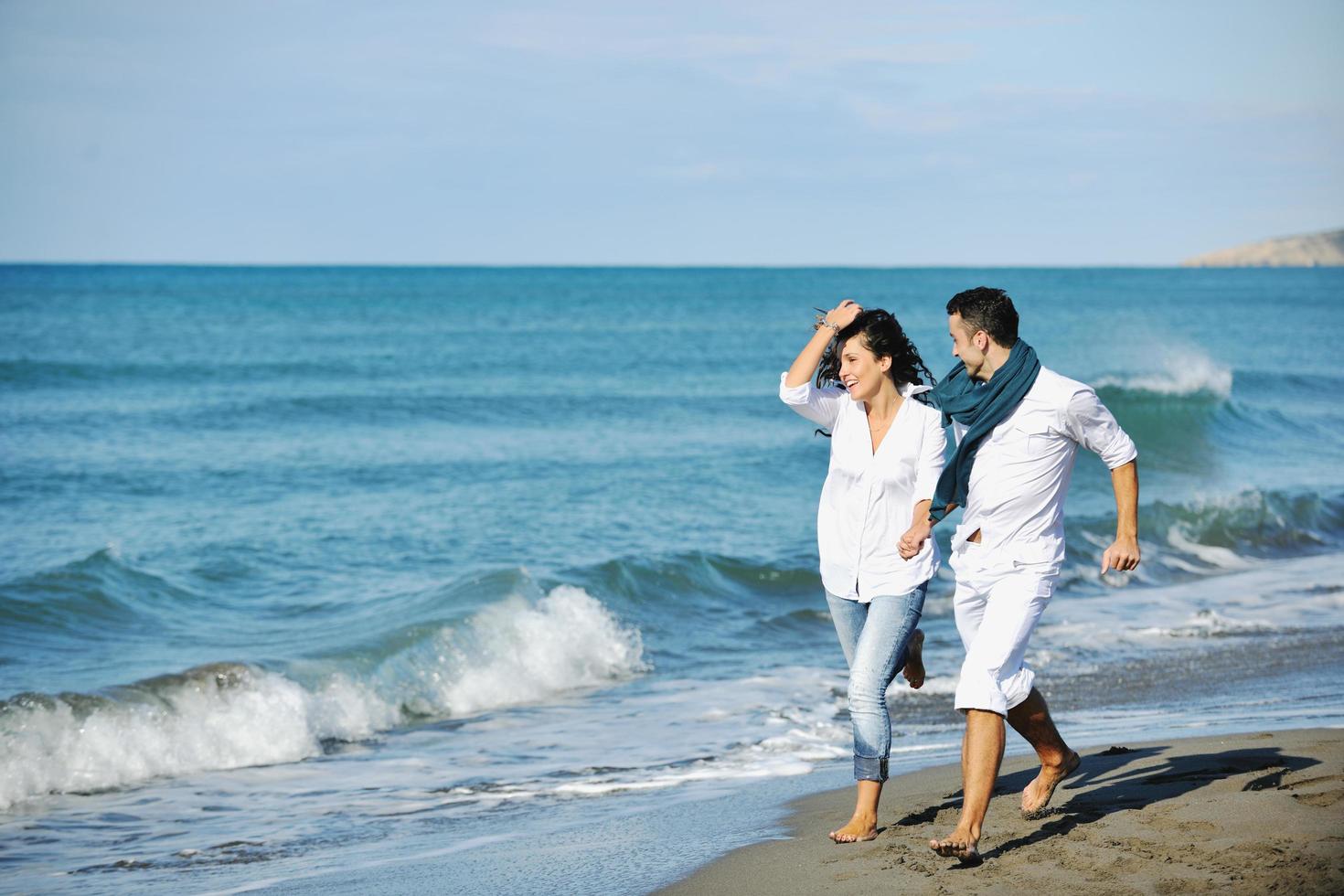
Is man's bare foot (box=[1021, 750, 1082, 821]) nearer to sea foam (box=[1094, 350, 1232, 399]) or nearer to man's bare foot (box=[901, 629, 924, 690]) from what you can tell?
man's bare foot (box=[901, 629, 924, 690])

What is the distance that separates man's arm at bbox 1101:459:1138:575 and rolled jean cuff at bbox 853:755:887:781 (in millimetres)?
1076

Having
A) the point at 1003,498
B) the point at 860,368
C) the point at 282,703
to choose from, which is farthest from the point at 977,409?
the point at 282,703

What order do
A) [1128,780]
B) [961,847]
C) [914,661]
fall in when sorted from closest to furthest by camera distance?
[961,847] < [914,661] < [1128,780]

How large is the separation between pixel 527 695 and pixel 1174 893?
251 inches

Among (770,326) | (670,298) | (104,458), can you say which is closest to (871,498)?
(104,458)

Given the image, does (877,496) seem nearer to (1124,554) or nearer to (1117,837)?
(1124,554)

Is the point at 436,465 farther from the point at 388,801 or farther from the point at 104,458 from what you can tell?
the point at 388,801

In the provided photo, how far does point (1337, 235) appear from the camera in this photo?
172375 millimetres

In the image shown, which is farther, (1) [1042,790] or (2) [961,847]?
(1) [1042,790]

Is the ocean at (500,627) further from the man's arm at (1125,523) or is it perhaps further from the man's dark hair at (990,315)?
the man's dark hair at (990,315)

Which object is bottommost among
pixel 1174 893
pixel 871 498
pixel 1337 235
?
pixel 1174 893

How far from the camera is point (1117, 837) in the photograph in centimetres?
432

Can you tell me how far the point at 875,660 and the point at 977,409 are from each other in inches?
38.4

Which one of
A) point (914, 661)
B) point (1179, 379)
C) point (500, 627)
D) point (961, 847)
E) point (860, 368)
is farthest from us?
point (1179, 379)
